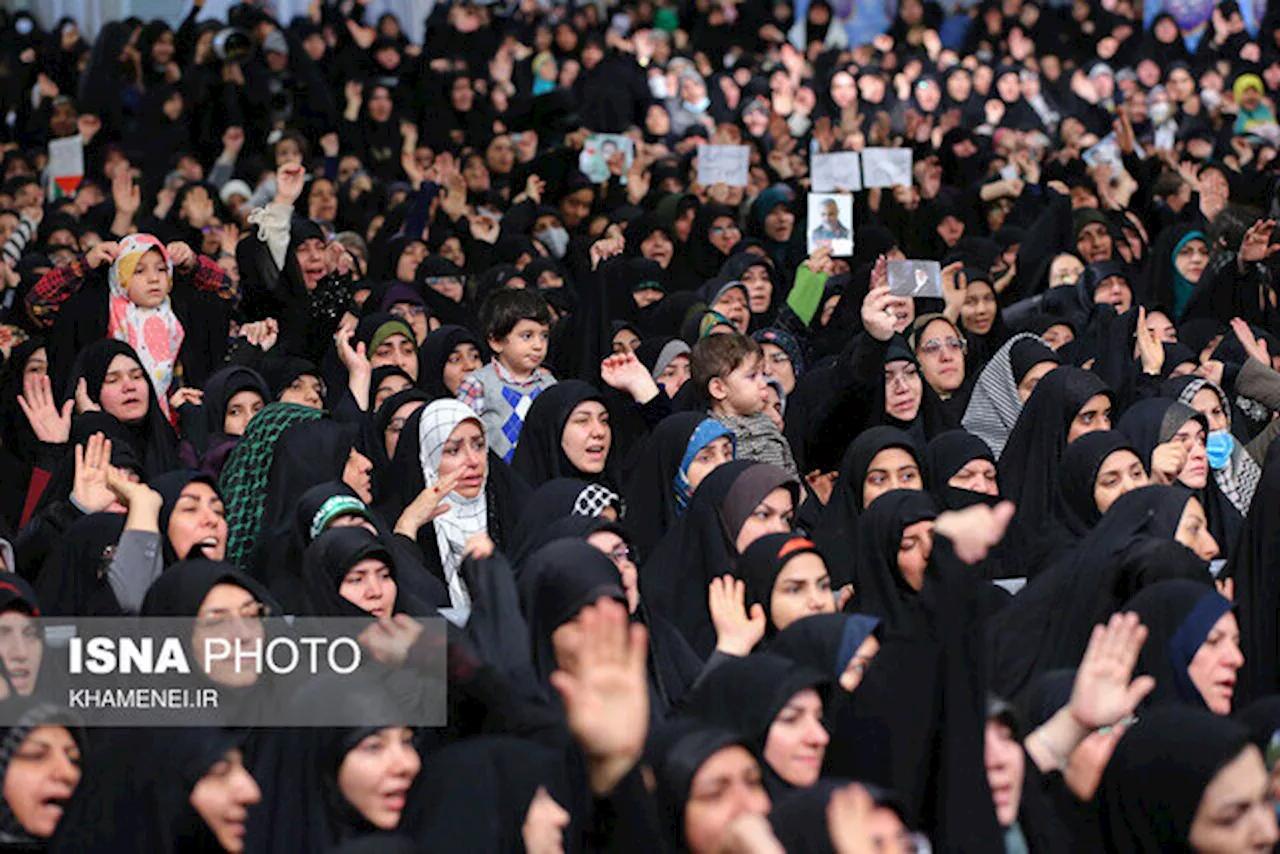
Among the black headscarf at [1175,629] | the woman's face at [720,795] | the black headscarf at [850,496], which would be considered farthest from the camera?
the black headscarf at [850,496]

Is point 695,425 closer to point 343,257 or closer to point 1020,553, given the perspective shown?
point 1020,553

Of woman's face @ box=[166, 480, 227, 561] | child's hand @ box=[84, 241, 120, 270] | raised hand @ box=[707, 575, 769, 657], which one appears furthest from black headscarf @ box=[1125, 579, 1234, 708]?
child's hand @ box=[84, 241, 120, 270]

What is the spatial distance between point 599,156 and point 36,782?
7.89 m

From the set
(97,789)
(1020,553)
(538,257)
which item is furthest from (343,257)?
(97,789)

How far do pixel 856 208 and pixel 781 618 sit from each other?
6.39m

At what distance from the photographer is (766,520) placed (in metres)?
5.52

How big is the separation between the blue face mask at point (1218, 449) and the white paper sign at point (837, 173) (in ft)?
12.4

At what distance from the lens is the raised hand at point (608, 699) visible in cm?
370

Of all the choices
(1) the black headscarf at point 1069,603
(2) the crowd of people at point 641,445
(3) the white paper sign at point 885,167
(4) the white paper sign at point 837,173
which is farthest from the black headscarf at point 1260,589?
(3) the white paper sign at point 885,167

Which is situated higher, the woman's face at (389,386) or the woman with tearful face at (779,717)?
the woman's face at (389,386)

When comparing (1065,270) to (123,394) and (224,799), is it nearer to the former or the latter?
(123,394)

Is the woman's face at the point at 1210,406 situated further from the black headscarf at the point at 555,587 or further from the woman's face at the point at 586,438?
the black headscarf at the point at 555,587

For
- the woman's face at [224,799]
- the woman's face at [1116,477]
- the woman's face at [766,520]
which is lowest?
the woman's face at [224,799]

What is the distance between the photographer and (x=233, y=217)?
424 inches
